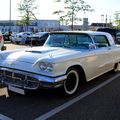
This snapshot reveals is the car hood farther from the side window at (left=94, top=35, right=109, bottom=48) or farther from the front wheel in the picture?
the side window at (left=94, top=35, right=109, bottom=48)

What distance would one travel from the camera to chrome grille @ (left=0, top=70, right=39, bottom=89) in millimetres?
5336

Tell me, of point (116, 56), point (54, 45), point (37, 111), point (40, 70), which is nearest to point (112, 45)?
point (116, 56)

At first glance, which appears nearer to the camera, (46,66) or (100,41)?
(46,66)

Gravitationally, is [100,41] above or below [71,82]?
above

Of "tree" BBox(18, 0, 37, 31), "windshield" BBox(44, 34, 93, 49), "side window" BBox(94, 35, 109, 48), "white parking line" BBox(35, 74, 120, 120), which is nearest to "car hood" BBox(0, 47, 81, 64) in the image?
"windshield" BBox(44, 34, 93, 49)

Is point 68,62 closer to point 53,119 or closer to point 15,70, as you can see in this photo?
point 15,70

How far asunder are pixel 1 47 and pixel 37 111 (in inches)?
300

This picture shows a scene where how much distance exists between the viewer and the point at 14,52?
6.33 metres

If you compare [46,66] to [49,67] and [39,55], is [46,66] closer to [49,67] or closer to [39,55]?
[49,67]

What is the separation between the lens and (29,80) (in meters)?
5.35

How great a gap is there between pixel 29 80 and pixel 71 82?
1.15 m

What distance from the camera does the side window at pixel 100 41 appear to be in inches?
287

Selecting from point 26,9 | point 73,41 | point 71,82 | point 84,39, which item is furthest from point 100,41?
point 26,9

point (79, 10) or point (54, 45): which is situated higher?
point (79, 10)
